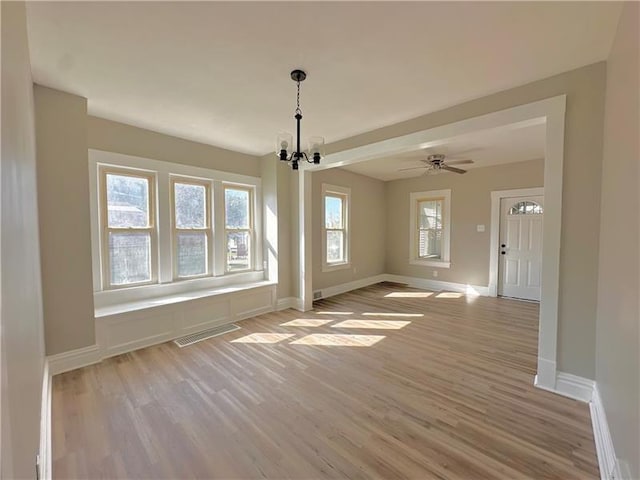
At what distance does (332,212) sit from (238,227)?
2.03m

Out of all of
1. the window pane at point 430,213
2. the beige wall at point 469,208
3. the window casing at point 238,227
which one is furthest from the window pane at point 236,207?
the window pane at point 430,213

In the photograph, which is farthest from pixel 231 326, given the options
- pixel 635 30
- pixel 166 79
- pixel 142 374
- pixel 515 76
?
pixel 635 30

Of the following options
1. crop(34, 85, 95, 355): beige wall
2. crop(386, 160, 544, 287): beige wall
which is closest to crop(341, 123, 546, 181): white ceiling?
crop(386, 160, 544, 287): beige wall

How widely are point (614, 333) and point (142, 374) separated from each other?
367 cm

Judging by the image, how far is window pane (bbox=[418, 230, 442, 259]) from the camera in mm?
6410

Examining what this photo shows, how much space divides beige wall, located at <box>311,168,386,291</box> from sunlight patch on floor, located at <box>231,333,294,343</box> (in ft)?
6.20

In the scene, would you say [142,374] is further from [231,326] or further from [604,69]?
[604,69]

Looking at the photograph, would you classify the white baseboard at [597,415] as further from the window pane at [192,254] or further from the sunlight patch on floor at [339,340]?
the window pane at [192,254]

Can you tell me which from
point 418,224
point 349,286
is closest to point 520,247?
point 418,224

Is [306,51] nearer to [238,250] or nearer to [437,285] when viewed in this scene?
[238,250]

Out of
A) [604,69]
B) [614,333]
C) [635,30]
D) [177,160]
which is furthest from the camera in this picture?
[177,160]

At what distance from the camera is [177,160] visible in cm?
385

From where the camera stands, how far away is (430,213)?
648 cm

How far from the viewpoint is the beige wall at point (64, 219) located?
252 cm
